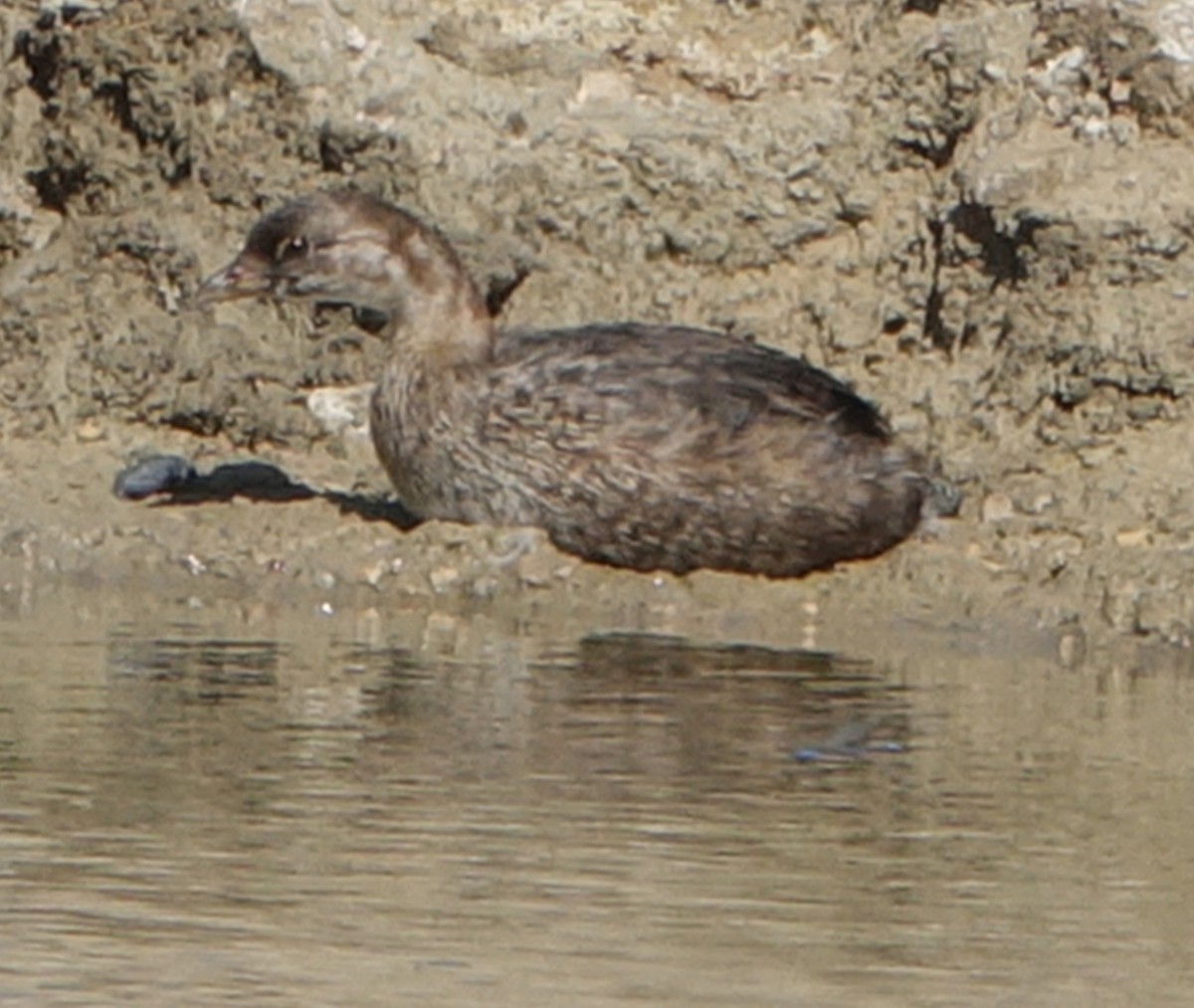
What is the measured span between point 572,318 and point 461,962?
6112mm

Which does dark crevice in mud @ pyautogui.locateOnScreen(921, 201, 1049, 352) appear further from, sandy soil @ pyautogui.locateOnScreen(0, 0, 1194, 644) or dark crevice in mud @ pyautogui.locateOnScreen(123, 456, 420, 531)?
dark crevice in mud @ pyautogui.locateOnScreen(123, 456, 420, 531)

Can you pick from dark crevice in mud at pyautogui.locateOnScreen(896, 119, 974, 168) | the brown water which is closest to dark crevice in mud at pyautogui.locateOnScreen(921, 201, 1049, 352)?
dark crevice in mud at pyautogui.locateOnScreen(896, 119, 974, 168)

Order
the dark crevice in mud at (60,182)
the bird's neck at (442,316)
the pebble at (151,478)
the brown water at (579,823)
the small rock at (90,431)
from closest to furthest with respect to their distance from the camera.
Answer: the brown water at (579,823) < the pebble at (151,478) < the bird's neck at (442,316) < the small rock at (90,431) < the dark crevice in mud at (60,182)

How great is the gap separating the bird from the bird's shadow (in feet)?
0.37

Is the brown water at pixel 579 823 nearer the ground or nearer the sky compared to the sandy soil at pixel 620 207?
nearer the ground

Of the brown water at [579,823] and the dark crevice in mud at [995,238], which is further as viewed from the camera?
the dark crevice in mud at [995,238]

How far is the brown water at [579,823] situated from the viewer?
190 inches

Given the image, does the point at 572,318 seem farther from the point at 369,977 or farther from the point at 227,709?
the point at 369,977

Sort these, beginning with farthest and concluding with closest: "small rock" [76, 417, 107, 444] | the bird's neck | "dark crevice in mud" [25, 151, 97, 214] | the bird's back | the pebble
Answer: "dark crevice in mud" [25, 151, 97, 214] → "small rock" [76, 417, 107, 444] → the bird's neck → the pebble → the bird's back

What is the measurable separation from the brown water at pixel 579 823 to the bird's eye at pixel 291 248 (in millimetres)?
2089

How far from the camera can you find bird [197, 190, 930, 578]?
9422 mm

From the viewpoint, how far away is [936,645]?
856 centimetres

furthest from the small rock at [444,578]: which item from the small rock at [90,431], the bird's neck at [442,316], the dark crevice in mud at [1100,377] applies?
the dark crevice in mud at [1100,377]

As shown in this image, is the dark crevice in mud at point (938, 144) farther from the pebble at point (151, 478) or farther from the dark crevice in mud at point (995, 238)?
the pebble at point (151, 478)
